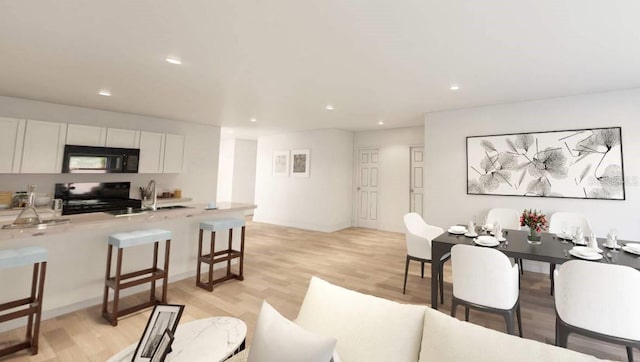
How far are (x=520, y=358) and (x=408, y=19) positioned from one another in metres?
2.24

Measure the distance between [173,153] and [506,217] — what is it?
6.31 m

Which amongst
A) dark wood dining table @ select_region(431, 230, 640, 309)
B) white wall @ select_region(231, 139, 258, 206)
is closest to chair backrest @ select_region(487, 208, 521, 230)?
dark wood dining table @ select_region(431, 230, 640, 309)

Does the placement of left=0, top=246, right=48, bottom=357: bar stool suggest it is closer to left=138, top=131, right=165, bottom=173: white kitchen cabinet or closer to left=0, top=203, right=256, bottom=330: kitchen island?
left=0, top=203, right=256, bottom=330: kitchen island

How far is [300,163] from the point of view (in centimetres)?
743

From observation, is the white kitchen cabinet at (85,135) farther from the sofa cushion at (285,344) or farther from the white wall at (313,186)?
the sofa cushion at (285,344)

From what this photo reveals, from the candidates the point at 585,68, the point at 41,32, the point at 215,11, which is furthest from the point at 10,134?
Answer: the point at 585,68

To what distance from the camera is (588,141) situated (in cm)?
378

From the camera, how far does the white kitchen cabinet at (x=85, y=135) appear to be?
15.1 feet

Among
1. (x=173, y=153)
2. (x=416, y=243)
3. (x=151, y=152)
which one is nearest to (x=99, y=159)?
(x=151, y=152)

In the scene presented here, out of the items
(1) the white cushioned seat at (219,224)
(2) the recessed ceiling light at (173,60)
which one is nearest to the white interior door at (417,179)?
(1) the white cushioned seat at (219,224)

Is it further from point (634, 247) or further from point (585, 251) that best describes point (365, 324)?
point (634, 247)

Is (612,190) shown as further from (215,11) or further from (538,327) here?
(215,11)

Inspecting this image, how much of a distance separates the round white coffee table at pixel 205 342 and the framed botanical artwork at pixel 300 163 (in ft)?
19.0

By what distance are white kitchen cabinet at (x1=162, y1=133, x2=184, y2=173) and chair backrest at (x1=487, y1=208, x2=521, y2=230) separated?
236 inches
